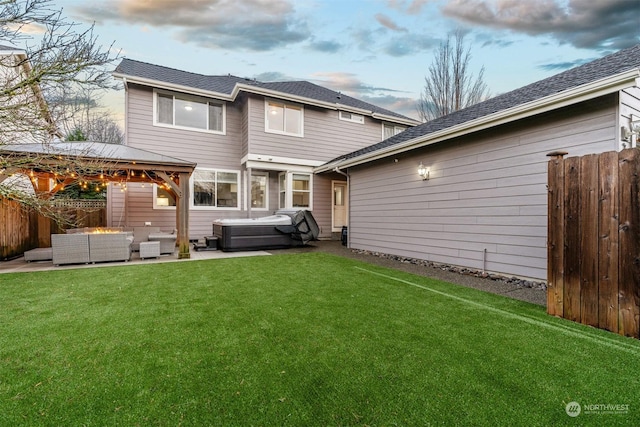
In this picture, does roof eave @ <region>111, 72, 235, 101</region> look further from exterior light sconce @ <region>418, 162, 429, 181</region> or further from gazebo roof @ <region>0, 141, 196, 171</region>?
exterior light sconce @ <region>418, 162, 429, 181</region>

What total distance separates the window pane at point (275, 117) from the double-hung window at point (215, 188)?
7.00 ft

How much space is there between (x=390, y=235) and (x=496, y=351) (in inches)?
205

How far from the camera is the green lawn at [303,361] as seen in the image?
5.17 ft

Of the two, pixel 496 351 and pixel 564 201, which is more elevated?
pixel 564 201

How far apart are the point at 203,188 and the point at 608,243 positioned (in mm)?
9892

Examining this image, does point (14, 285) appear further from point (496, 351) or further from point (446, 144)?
point (446, 144)

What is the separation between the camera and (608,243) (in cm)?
265

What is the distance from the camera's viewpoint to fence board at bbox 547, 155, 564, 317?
3.02 meters

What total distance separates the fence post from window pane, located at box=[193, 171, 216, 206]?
925 cm

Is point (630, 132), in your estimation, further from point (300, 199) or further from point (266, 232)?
point (300, 199)

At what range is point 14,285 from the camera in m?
4.26

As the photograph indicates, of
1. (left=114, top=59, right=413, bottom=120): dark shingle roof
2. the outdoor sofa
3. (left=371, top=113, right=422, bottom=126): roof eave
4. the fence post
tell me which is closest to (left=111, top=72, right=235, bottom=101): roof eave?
(left=114, top=59, right=413, bottom=120): dark shingle roof

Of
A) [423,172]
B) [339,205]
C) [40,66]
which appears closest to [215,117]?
[339,205]

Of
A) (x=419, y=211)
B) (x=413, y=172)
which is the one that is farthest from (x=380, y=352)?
(x=413, y=172)
